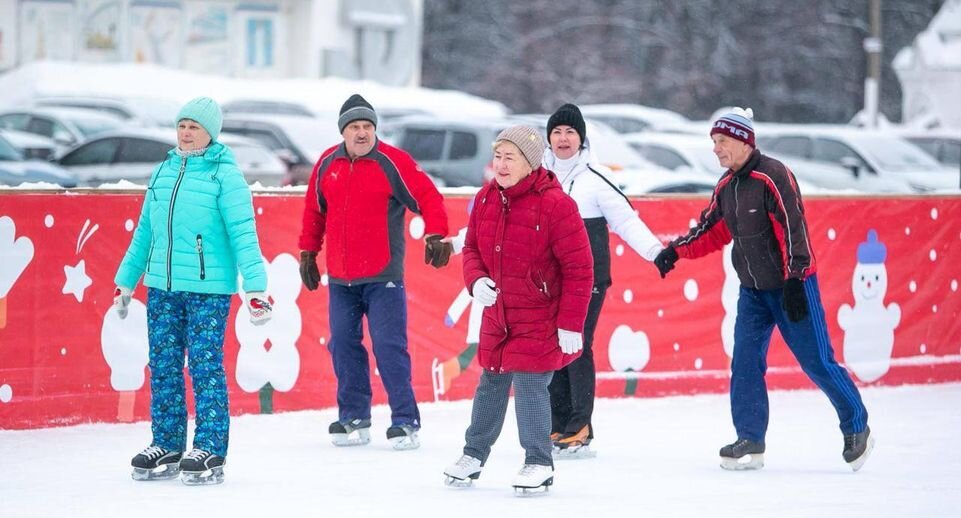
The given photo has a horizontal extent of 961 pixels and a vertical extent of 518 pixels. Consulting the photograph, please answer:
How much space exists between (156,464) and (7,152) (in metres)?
13.7

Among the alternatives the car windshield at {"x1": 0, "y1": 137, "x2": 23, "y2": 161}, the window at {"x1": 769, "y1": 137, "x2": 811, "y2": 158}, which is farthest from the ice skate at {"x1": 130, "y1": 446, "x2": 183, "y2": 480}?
the window at {"x1": 769, "y1": 137, "x2": 811, "y2": 158}

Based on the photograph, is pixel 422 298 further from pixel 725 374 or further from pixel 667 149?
pixel 667 149

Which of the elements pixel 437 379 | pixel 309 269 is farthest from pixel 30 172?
pixel 309 269

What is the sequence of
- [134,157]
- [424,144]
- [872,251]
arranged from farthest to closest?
[424,144]
[134,157]
[872,251]

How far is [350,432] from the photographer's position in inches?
320

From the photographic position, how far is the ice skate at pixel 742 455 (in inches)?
298

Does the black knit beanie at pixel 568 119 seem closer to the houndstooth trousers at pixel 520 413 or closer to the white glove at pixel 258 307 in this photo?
the houndstooth trousers at pixel 520 413

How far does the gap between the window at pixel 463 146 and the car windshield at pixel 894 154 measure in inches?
266

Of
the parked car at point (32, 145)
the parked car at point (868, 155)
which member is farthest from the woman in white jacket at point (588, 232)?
the parked car at point (32, 145)

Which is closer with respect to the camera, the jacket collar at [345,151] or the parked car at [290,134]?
the jacket collar at [345,151]

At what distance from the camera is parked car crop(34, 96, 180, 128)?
28266mm

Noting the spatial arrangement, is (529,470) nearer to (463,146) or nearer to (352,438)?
(352,438)

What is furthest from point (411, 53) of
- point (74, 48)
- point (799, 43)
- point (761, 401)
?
point (761, 401)

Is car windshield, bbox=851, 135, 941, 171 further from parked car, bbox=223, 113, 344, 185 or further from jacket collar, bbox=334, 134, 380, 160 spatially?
jacket collar, bbox=334, 134, 380, 160
